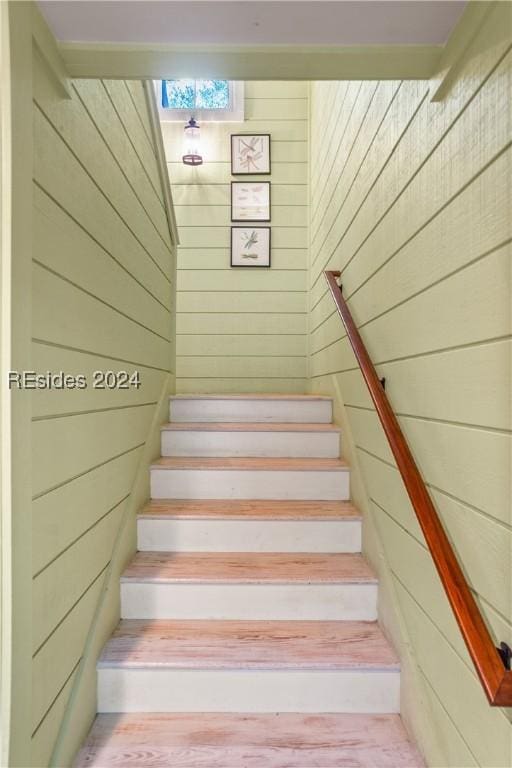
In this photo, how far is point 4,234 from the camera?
865mm

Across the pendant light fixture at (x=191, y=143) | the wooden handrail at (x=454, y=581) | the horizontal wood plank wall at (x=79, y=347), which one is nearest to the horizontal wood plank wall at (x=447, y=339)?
the wooden handrail at (x=454, y=581)

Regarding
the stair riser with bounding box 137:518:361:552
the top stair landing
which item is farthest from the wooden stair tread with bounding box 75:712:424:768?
the top stair landing

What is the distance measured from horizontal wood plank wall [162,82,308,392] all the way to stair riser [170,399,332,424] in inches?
39.6

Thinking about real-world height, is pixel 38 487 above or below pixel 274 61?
below

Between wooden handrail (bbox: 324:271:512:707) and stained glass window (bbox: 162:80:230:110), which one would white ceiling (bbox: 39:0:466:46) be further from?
stained glass window (bbox: 162:80:230:110)

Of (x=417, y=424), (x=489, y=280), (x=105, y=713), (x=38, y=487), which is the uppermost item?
(x=489, y=280)

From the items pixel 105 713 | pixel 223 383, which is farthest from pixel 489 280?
pixel 223 383

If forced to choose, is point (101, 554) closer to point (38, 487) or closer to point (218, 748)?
point (38, 487)

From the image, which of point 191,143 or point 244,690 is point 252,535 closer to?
point 244,690

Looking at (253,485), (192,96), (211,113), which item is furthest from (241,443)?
(192,96)

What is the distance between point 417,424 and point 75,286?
1027 mm

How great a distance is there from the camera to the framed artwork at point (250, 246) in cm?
354

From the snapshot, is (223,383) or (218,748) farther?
(223,383)

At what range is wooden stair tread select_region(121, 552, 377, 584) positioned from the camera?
5.10 ft
